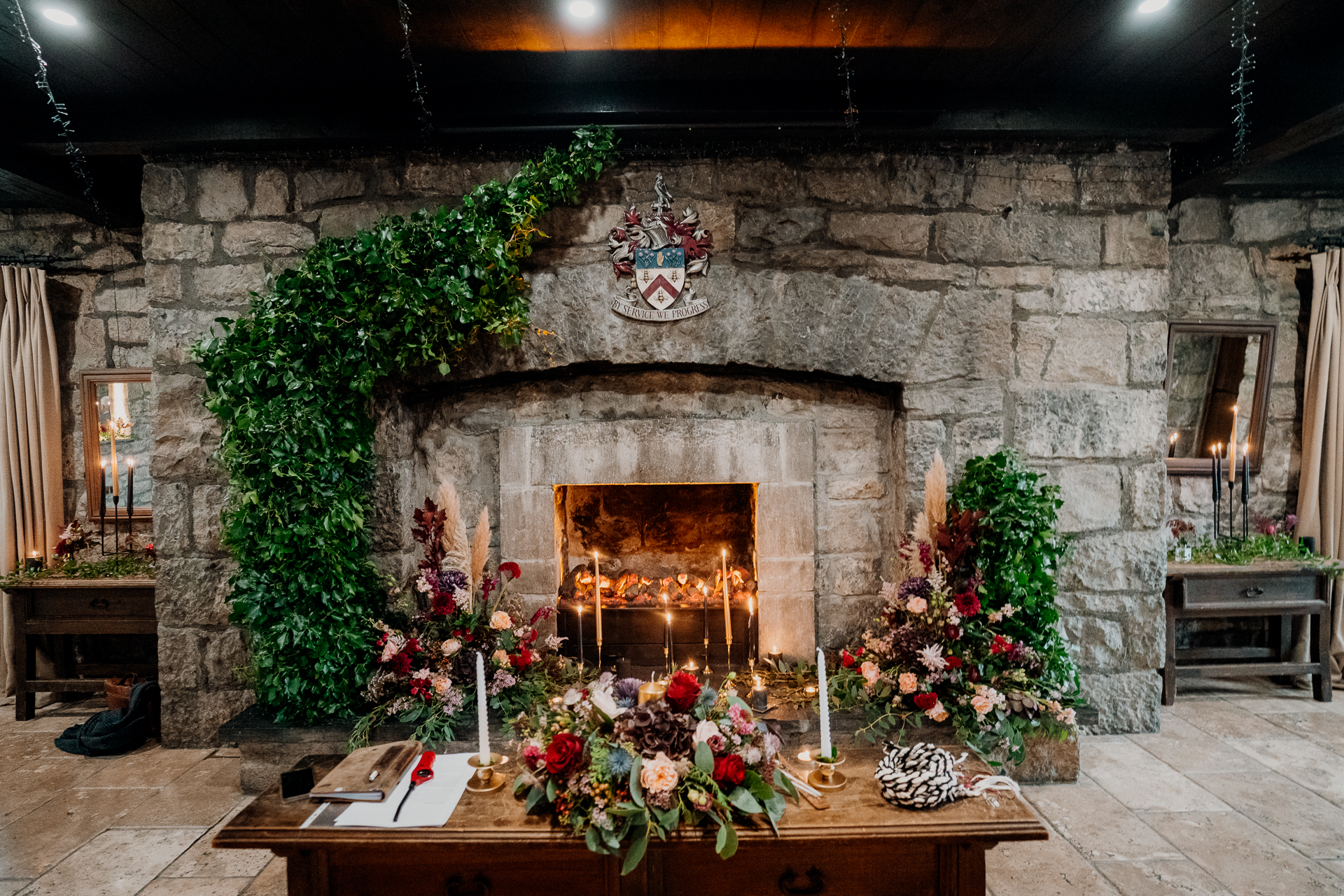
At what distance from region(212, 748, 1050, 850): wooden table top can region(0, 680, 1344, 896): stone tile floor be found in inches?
34.4

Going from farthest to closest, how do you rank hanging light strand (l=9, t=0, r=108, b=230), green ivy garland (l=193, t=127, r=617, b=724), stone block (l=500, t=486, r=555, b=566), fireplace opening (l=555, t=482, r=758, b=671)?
fireplace opening (l=555, t=482, r=758, b=671) < stone block (l=500, t=486, r=555, b=566) < green ivy garland (l=193, t=127, r=617, b=724) < hanging light strand (l=9, t=0, r=108, b=230)

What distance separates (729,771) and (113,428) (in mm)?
4688

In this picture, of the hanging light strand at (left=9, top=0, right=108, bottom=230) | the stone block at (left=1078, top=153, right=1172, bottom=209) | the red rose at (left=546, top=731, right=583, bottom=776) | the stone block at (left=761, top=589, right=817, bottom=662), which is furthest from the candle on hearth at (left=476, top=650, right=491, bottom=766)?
the stone block at (left=1078, top=153, right=1172, bottom=209)

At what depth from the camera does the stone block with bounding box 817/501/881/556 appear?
361 centimetres

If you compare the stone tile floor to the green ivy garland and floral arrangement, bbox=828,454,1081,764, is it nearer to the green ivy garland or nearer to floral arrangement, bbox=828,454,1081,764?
floral arrangement, bbox=828,454,1081,764

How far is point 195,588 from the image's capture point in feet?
11.3

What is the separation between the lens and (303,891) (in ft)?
5.98

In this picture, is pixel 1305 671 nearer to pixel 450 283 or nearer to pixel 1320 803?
Answer: pixel 1320 803

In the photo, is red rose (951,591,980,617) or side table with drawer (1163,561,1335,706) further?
side table with drawer (1163,561,1335,706)

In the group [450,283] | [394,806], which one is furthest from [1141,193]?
[394,806]

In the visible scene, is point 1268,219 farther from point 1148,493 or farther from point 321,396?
point 321,396

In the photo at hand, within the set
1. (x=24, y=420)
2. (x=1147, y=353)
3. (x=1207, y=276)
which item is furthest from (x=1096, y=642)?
(x=24, y=420)

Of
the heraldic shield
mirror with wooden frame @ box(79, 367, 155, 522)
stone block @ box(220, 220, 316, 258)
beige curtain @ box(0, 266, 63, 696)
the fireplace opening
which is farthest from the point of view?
mirror with wooden frame @ box(79, 367, 155, 522)

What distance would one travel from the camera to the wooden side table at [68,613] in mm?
3852
